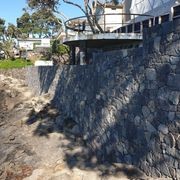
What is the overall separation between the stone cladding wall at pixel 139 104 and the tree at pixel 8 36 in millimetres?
52133

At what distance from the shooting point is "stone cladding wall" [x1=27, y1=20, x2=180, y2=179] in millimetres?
7156

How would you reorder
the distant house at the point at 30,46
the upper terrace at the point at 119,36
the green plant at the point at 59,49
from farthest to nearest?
1. the distant house at the point at 30,46
2. the green plant at the point at 59,49
3. the upper terrace at the point at 119,36

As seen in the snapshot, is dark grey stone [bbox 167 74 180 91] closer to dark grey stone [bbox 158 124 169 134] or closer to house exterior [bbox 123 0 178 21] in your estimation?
dark grey stone [bbox 158 124 169 134]

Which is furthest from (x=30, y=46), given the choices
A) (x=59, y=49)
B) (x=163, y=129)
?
(x=163, y=129)

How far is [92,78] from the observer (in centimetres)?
1239

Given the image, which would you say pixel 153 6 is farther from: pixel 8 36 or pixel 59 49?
pixel 8 36

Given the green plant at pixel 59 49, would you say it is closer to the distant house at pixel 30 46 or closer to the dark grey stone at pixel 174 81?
the distant house at pixel 30 46

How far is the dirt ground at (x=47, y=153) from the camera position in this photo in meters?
9.53

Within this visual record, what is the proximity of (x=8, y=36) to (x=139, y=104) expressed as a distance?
2464 inches

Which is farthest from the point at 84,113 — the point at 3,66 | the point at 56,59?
the point at 3,66

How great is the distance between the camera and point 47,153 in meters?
11.8

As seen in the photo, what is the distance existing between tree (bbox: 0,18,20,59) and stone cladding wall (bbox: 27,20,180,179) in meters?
52.1

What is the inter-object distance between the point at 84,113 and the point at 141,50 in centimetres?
515

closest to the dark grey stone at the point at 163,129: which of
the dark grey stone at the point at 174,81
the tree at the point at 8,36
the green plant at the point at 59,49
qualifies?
the dark grey stone at the point at 174,81
